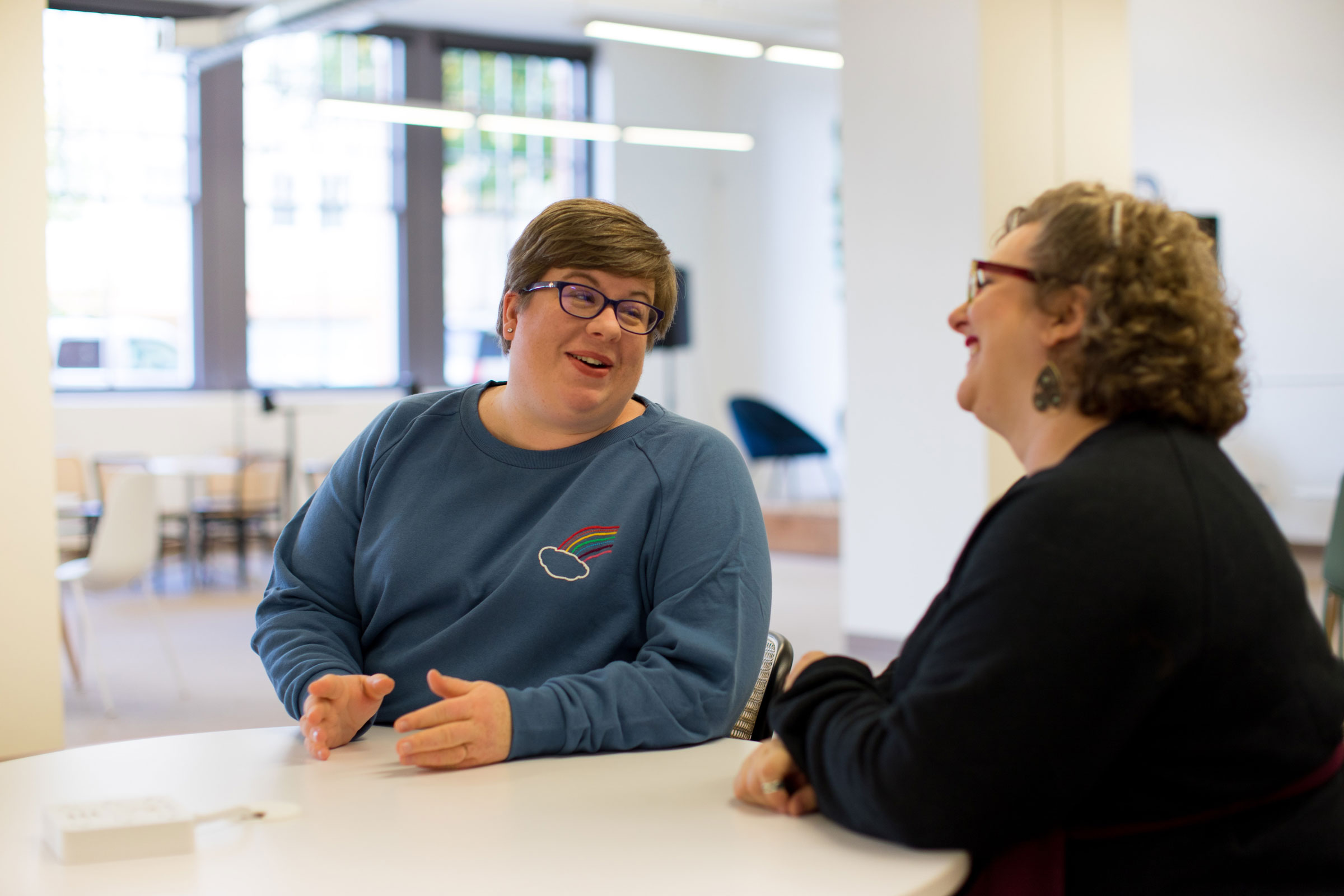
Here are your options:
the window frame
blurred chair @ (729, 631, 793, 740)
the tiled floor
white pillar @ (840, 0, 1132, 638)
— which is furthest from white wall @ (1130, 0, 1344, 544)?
blurred chair @ (729, 631, 793, 740)

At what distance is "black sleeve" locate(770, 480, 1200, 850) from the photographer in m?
0.93

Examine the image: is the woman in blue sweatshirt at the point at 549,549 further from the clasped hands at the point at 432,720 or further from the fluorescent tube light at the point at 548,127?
the fluorescent tube light at the point at 548,127

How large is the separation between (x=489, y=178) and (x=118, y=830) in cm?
1119

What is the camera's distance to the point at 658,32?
285 inches

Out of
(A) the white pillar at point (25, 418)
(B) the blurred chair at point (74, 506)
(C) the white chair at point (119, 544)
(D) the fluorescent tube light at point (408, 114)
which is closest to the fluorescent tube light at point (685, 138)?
(D) the fluorescent tube light at point (408, 114)

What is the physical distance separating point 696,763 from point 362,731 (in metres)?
0.44

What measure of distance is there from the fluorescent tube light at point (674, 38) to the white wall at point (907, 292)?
179cm

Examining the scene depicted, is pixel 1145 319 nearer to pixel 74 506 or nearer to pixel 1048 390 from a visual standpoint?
pixel 1048 390

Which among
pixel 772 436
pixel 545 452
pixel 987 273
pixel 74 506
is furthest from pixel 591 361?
pixel 772 436

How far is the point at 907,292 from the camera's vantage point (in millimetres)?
5184

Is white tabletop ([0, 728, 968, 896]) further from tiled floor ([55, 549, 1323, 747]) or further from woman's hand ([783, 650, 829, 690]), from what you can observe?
tiled floor ([55, 549, 1323, 747])

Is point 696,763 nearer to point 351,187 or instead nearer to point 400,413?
point 400,413

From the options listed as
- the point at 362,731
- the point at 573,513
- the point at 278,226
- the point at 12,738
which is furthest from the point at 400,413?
the point at 278,226

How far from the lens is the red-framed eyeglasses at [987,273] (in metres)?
1.11
